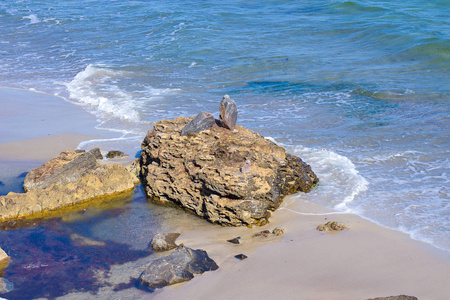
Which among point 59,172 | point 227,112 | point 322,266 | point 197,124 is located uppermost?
point 227,112

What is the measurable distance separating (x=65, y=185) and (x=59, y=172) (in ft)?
1.22

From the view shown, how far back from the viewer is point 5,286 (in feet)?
16.3

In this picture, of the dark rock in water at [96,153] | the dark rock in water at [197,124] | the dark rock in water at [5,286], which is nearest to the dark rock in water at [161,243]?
the dark rock in water at [5,286]

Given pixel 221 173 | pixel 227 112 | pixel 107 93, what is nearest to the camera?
pixel 221 173

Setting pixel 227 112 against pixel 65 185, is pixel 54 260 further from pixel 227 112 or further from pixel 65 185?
pixel 227 112

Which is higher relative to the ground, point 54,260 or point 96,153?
point 96,153

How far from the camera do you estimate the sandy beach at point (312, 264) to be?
482 cm

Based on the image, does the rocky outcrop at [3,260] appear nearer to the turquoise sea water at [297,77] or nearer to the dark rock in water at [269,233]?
the dark rock in water at [269,233]

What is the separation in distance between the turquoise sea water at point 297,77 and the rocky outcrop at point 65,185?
1.87 meters

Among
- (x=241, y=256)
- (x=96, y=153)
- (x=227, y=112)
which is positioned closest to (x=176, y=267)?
(x=241, y=256)

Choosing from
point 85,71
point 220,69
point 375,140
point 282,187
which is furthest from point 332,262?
point 85,71

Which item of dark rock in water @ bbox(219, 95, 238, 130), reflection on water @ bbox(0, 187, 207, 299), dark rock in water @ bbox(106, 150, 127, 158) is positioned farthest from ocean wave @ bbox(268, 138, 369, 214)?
dark rock in water @ bbox(106, 150, 127, 158)

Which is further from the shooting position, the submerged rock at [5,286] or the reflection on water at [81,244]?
the reflection on water at [81,244]

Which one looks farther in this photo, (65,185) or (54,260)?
(65,185)
